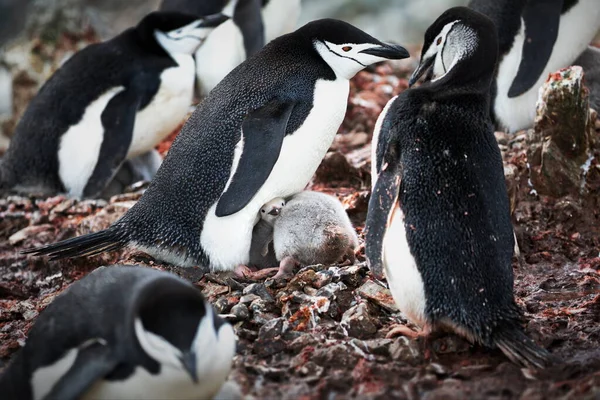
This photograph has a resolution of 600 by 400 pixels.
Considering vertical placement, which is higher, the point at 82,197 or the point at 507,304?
the point at 507,304

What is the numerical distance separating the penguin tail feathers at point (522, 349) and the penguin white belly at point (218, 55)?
3590 mm

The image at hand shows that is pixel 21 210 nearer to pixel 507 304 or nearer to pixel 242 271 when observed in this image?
pixel 242 271

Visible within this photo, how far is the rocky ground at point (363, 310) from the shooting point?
2.97 m

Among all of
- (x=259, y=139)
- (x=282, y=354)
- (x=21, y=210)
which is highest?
(x=259, y=139)

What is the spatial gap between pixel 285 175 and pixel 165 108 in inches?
78.5

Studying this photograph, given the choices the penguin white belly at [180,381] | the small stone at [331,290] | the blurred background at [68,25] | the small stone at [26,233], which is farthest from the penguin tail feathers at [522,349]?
the blurred background at [68,25]

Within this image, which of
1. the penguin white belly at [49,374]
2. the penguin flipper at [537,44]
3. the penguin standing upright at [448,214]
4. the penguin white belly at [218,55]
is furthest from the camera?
the penguin white belly at [218,55]

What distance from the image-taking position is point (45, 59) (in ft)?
26.0

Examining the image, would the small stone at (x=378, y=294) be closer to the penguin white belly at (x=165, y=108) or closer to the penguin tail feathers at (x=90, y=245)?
the penguin tail feathers at (x=90, y=245)

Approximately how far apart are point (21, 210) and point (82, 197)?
0.38 metres

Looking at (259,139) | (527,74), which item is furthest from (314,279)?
(527,74)

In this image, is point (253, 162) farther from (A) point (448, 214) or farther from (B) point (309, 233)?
(A) point (448, 214)

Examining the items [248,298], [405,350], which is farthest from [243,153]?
[405,350]

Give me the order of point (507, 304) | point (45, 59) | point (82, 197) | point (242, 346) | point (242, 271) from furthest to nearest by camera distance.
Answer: point (45, 59)
point (82, 197)
point (242, 271)
point (242, 346)
point (507, 304)
